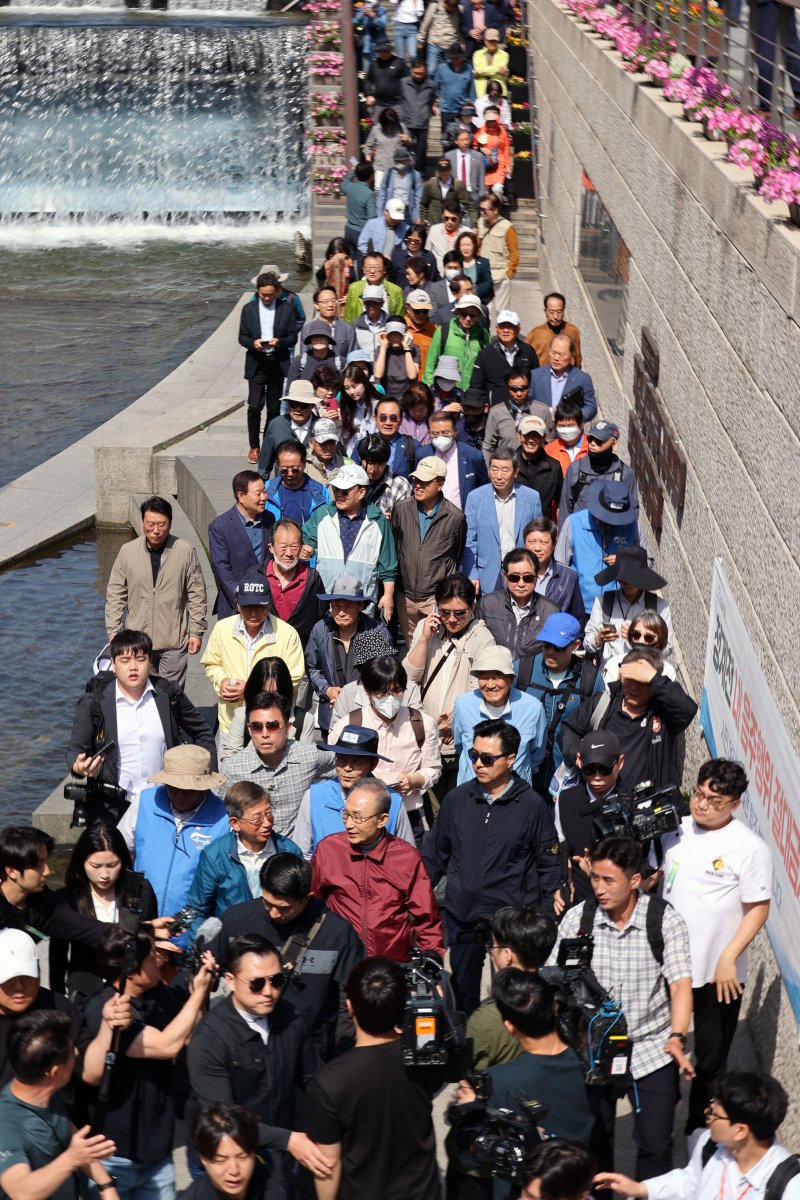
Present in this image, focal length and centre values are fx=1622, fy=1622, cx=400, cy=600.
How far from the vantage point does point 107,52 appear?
28.8 metres

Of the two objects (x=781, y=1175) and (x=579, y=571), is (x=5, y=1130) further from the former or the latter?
(x=579, y=571)

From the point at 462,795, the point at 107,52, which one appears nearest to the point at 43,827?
the point at 462,795

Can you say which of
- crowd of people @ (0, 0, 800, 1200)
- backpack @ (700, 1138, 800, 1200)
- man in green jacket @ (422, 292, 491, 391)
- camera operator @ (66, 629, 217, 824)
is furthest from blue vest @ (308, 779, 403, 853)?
man in green jacket @ (422, 292, 491, 391)

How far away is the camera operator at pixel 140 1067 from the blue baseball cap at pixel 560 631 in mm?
2963

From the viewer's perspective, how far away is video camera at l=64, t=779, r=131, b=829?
7.52m

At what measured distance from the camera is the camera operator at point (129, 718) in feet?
25.3

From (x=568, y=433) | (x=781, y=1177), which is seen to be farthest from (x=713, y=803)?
(x=568, y=433)

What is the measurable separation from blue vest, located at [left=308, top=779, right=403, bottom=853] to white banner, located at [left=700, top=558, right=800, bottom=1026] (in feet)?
5.08

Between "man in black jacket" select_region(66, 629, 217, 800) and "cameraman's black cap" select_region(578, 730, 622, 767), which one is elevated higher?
"cameraman's black cap" select_region(578, 730, 622, 767)

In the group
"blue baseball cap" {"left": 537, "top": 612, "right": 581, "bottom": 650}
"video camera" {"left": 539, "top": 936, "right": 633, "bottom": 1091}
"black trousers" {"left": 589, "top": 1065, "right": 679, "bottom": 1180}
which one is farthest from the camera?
"blue baseball cap" {"left": 537, "top": 612, "right": 581, "bottom": 650}

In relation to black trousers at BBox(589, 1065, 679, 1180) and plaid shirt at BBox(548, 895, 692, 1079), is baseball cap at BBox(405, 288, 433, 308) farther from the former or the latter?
black trousers at BBox(589, 1065, 679, 1180)

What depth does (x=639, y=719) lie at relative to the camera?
7.33 m

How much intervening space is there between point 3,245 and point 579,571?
18774 mm

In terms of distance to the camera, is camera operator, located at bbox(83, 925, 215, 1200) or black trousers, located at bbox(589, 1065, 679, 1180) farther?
black trousers, located at bbox(589, 1065, 679, 1180)
